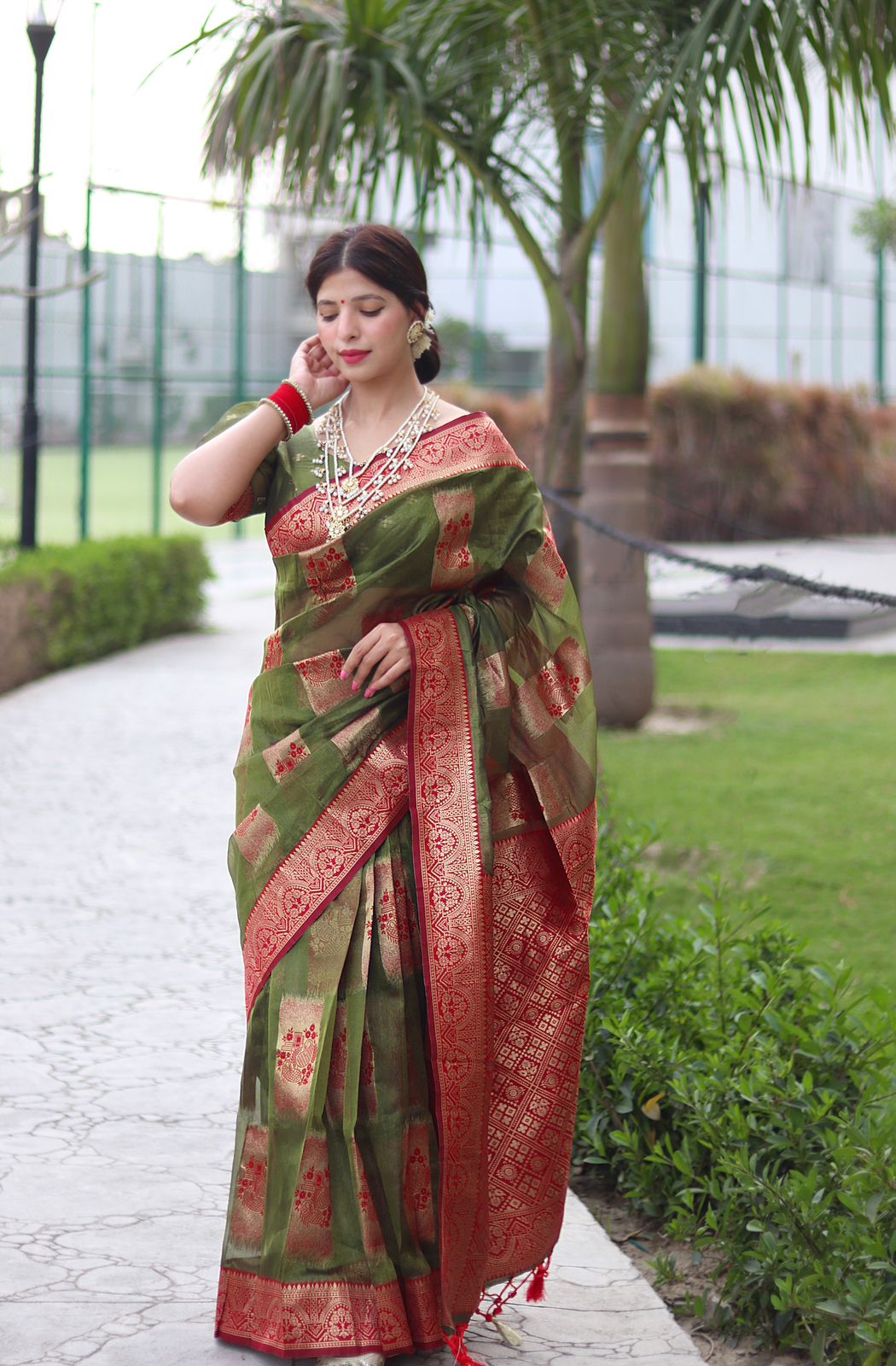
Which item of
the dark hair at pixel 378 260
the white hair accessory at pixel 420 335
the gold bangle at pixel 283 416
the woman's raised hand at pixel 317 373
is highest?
the dark hair at pixel 378 260

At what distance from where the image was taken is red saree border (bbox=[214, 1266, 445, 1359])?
2549mm

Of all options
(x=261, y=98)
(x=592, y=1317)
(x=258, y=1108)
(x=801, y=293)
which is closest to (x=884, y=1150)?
(x=592, y=1317)

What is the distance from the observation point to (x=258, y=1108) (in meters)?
2.62

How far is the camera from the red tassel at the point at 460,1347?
2.54 metres

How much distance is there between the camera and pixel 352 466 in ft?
8.77

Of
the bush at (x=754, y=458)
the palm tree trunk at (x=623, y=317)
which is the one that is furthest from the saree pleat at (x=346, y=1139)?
the bush at (x=754, y=458)

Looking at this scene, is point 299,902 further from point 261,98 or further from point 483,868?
point 261,98

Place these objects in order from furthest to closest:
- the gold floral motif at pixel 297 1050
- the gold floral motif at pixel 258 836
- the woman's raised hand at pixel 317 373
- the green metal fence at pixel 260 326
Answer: the green metal fence at pixel 260 326 < the woman's raised hand at pixel 317 373 < the gold floral motif at pixel 258 836 < the gold floral motif at pixel 297 1050

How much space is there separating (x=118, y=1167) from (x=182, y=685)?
6813 mm

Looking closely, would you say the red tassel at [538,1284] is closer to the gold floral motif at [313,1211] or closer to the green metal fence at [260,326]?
the gold floral motif at [313,1211]

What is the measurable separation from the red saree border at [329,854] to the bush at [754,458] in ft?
58.5

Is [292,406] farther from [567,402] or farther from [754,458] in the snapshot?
[754,458]

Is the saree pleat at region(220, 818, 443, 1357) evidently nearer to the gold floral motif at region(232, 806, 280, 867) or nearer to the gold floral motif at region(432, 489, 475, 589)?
the gold floral motif at region(232, 806, 280, 867)

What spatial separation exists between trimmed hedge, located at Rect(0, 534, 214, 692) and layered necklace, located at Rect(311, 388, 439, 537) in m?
7.43
